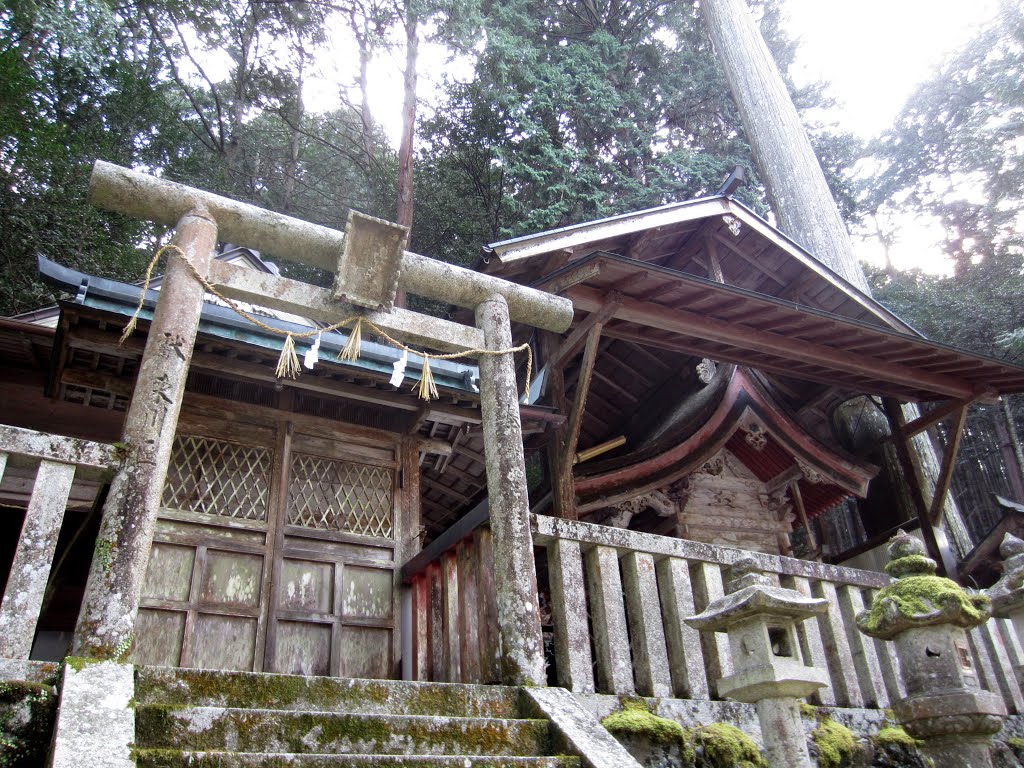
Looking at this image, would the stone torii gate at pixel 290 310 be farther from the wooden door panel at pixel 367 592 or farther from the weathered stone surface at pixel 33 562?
the wooden door panel at pixel 367 592

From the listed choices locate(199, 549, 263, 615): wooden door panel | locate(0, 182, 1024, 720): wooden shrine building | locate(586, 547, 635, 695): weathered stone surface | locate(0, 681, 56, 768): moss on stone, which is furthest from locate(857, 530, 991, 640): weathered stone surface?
locate(199, 549, 263, 615): wooden door panel

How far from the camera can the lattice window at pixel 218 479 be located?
715 centimetres

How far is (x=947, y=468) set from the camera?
10211 millimetres

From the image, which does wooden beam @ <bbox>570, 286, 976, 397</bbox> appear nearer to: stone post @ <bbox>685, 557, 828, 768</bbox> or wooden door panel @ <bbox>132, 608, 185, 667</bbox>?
stone post @ <bbox>685, 557, 828, 768</bbox>

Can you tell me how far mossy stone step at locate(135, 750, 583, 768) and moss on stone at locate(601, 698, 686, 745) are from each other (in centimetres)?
102

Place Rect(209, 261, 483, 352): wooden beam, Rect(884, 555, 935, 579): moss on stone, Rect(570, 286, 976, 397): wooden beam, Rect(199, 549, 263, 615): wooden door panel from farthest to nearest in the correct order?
Rect(570, 286, 976, 397): wooden beam, Rect(199, 549, 263, 615): wooden door panel, Rect(884, 555, 935, 579): moss on stone, Rect(209, 261, 483, 352): wooden beam

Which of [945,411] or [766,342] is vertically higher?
[766,342]

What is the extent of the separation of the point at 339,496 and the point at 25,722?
482cm

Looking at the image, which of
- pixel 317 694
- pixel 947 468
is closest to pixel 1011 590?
pixel 947 468

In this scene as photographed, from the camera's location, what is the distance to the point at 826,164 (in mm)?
20766

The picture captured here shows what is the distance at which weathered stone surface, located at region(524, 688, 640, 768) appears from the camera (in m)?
3.78

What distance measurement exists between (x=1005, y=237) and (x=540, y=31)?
48.1 ft

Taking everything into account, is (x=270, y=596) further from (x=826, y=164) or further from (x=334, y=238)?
(x=826, y=164)

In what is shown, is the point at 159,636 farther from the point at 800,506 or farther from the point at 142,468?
the point at 800,506
